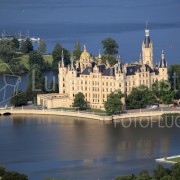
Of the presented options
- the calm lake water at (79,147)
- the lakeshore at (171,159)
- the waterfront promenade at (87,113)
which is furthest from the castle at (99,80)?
the lakeshore at (171,159)

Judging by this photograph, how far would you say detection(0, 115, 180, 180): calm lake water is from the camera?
31906 millimetres

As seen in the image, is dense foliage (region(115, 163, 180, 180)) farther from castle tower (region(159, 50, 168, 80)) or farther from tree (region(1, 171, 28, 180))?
castle tower (region(159, 50, 168, 80))

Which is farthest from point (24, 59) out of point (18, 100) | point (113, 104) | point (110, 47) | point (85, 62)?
point (113, 104)

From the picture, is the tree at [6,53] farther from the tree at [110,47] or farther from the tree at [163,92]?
the tree at [163,92]

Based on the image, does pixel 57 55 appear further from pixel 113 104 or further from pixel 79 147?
pixel 79 147

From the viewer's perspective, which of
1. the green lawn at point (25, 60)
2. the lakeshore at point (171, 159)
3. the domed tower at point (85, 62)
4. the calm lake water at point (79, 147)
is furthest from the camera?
the green lawn at point (25, 60)

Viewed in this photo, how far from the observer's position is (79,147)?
35281 mm

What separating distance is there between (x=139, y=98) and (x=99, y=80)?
6.04ft

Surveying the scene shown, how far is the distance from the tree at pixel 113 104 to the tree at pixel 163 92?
1.97m

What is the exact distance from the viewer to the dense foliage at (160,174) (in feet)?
93.9

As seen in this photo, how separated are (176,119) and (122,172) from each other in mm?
9179

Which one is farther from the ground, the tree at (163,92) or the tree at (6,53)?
the tree at (6,53)

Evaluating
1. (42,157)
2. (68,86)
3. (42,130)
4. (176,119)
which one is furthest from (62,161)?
(68,86)

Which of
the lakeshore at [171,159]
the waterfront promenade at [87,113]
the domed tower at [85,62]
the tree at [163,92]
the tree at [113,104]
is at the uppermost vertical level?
the domed tower at [85,62]
